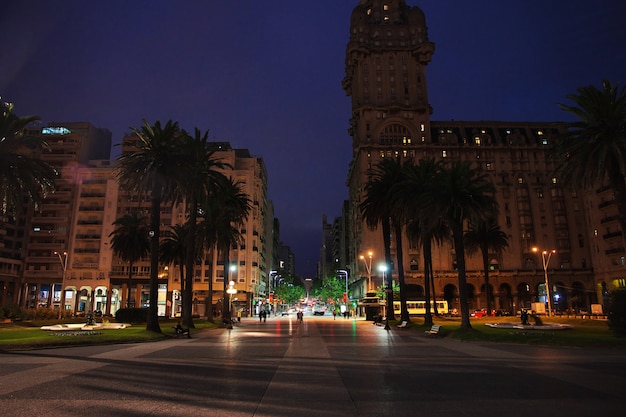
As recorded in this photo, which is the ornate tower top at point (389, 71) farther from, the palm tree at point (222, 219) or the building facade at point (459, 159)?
the palm tree at point (222, 219)

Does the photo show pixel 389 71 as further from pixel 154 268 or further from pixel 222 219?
pixel 154 268

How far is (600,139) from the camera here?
99.5 feet

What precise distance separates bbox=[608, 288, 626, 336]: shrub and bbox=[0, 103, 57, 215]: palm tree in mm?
40834

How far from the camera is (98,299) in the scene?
113m

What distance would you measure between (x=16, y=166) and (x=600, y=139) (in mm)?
41248

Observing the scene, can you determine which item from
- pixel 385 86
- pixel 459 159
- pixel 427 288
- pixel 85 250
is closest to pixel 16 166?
pixel 427 288

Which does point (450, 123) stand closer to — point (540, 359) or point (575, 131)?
point (575, 131)

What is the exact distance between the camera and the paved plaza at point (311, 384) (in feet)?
31.9

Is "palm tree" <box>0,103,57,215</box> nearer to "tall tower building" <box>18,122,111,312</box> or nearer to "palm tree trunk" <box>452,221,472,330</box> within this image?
"palm tree trunk" <box>452,221,472,330</box>


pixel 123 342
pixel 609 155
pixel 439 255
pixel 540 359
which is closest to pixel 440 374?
pixel 540 359

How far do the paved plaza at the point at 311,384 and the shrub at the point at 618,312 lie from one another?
26.4 feet

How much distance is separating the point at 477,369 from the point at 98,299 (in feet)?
380

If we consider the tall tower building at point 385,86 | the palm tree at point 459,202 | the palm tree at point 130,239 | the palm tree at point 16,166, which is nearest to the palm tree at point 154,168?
the palm tree at point 16,166

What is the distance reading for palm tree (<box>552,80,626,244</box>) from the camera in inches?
1170
